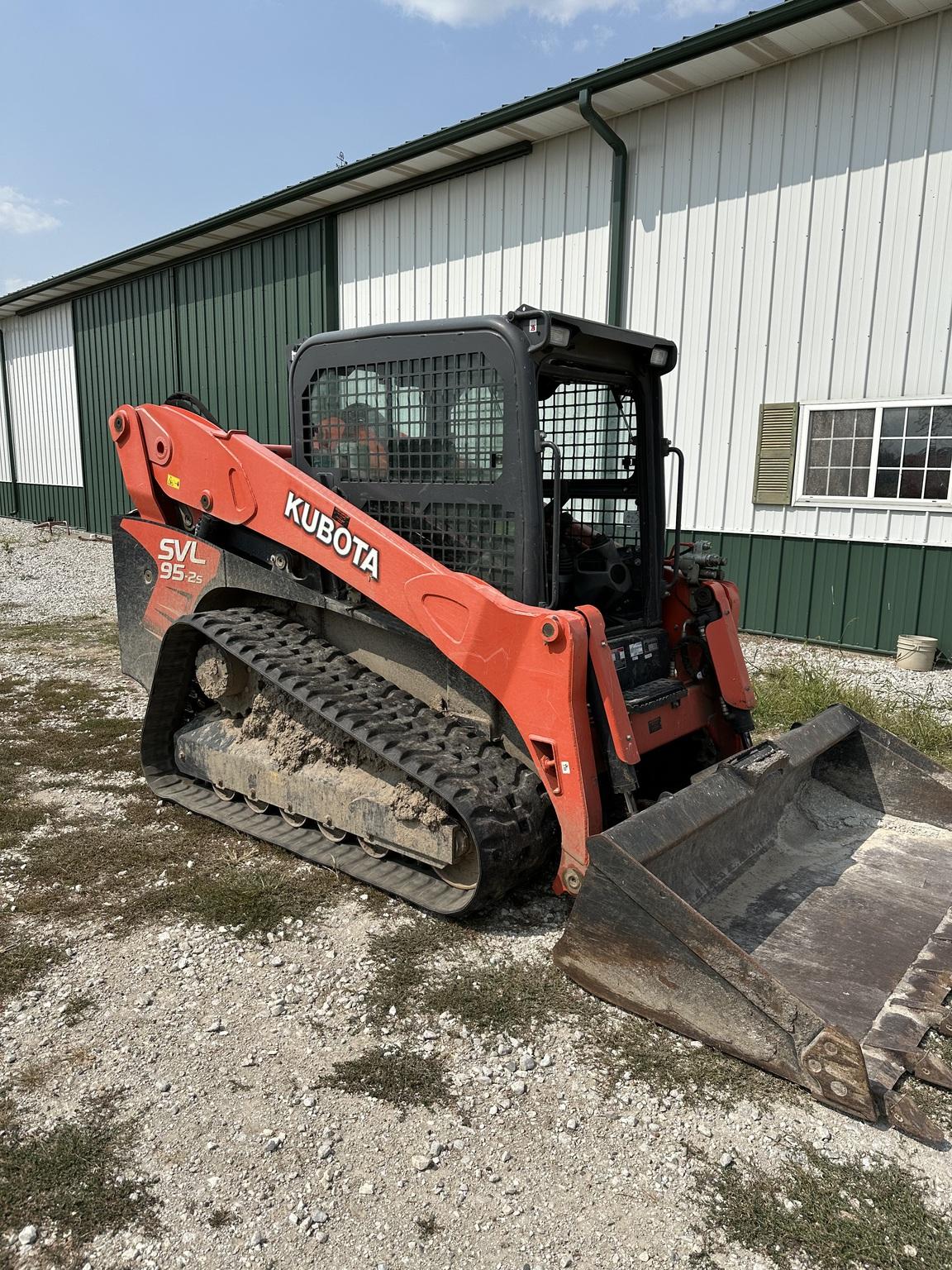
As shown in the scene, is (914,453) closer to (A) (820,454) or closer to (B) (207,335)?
(A) (820,454)

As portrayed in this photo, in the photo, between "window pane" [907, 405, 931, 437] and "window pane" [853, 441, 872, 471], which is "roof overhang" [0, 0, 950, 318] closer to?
"window pane" [907, 405, 931, 437]

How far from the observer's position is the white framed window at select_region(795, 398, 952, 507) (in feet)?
27.0

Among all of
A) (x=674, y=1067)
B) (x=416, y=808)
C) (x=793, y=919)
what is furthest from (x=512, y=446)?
(x=674, y=1067)

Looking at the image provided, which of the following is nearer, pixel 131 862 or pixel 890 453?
pixel 131 862

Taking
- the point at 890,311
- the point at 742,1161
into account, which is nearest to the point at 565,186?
the point at 890,311

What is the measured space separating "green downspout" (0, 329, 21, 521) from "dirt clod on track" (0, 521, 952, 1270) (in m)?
21.1

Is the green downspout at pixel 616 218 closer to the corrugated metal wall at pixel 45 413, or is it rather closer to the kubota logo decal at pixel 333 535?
the kubota logo decal at pixel 333 535

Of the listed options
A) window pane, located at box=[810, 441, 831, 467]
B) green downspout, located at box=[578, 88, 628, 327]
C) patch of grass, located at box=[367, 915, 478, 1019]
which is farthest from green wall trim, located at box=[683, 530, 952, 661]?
patch of grass, located at box=[367, 915, 478, 1019]

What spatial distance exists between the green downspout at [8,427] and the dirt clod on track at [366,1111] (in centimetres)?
2109

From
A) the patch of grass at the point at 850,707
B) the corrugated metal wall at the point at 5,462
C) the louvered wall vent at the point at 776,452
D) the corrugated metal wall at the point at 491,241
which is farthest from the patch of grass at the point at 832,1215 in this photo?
the corrugated metal wall at the point at 5,462

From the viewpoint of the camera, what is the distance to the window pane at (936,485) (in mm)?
8258

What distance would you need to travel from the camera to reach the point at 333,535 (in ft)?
14.4

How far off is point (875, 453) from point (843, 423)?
0.44m

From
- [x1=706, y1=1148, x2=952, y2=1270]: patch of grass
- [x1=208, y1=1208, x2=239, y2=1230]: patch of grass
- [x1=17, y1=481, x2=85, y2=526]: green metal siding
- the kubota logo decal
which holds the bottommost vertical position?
[x1=208, y1=1208, x2=239, y2=1230]: patch of grass
